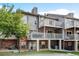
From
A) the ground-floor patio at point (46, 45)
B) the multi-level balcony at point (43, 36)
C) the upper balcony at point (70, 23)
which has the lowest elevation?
the ground-floor patio at point (46, 45)

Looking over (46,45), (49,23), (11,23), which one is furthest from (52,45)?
(11,23)

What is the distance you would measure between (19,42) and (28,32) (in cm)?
16

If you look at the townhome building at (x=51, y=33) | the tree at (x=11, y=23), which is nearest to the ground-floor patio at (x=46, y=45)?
the townhome building at (x=51, y=33)

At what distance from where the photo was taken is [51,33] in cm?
329

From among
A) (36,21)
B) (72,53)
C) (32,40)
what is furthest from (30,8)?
(72,53)

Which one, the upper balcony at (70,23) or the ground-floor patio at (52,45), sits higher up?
the upper balcony at (70,23)

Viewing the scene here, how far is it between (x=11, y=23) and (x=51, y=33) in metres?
0.49

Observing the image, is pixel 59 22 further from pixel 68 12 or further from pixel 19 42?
pixel 19 42

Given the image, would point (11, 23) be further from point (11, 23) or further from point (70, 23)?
point (70, 23)

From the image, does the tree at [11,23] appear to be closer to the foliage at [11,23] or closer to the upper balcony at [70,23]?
the foliage at [11,23]

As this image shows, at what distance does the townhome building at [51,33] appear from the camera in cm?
326

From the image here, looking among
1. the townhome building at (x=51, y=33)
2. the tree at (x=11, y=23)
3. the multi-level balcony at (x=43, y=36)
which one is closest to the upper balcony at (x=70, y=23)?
the townhome building at (x=51, y=33)

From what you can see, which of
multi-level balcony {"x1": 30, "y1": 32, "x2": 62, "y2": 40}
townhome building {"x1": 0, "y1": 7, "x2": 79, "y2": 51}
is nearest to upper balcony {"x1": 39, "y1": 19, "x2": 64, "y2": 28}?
townhome building {"x1": 0, "y1": 7, "x2": 79, "y2": 51}

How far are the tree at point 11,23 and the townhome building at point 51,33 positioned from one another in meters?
0.07
